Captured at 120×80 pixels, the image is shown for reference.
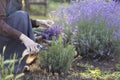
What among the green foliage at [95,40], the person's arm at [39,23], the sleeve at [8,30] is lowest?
the green foliage at [95,40]

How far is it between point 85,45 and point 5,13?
1.27 metres

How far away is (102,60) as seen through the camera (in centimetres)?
494

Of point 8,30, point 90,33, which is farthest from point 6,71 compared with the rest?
point 90,33

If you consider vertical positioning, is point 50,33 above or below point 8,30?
below

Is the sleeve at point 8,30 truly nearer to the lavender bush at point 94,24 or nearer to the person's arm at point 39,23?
the person's arm at point 39,23

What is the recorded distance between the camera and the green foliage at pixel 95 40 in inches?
190

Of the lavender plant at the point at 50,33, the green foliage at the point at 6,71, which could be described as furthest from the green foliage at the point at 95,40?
the green foliage at the point at 6,71

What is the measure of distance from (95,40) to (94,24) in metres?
0.22

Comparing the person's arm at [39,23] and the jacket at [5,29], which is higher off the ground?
the jacket at [5,29]

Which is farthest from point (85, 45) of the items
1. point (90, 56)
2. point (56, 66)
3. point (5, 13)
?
point (5, 13)

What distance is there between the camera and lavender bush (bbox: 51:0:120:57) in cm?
486

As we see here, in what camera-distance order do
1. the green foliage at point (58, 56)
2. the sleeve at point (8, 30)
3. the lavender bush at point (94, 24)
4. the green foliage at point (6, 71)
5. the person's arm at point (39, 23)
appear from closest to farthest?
1. the green foliage at point (6, 71)
2. the sleeve at point (8, 30)
3. the green foliage at point (58, 56)
4. the person's arm at point (39, 23)
5. the lavender bush at point (94, 24)

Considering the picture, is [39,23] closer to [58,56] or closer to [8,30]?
[58,56]

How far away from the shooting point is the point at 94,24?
4.93 meters
